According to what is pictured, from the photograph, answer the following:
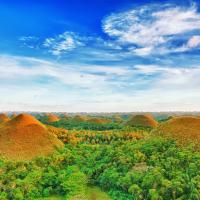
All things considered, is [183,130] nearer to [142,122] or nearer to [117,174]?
[117,174]

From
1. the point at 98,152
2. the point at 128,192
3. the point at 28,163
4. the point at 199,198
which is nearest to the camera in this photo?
the point at 199,198

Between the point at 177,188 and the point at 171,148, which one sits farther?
the point at 171,148

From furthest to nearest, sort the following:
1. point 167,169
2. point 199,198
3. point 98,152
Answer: point 98,152
point 167,169
point 199,198

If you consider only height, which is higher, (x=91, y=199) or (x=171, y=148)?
(x=171, y=148)

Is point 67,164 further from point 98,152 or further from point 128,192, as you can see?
point 128,192

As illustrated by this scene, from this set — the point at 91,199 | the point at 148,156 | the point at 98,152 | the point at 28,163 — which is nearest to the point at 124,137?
the point at 98,152

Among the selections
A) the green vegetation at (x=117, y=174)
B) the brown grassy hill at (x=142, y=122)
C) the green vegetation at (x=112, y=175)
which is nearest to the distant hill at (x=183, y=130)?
the green vegetation at (x=112, y=175)
